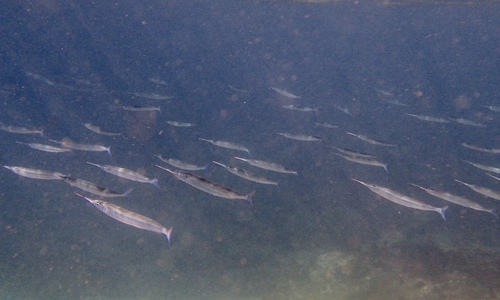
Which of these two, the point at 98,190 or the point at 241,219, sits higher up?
the point at 98,190

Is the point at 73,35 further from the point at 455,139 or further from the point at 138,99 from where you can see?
the point at 455,139

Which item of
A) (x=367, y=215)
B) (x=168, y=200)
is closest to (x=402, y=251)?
(x=367, y=215)

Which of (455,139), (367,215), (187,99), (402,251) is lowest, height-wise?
(187,99)

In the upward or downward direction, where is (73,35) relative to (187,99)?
downward

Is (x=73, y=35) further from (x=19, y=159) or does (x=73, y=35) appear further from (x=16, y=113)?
(x=19, y=159)

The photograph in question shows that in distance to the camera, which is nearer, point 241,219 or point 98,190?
point 98,190

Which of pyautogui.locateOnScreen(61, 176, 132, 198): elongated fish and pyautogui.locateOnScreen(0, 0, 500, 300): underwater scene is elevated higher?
pyautogui.locateOnScreen(61, 176, 132, 198): elongated fish

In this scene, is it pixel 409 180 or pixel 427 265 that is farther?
pixel 409 180

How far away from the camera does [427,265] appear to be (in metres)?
5.73

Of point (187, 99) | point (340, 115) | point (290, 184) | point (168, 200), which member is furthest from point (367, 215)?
point (187, 99)

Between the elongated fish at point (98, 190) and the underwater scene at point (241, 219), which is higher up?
the elongated fish at point (98, 190)

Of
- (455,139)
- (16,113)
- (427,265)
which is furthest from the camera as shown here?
(16,113)

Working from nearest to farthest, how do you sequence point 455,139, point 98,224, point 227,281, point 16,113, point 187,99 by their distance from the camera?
1. point 227,281
2. point 98,224
3. point 455,139
4. point 16,113
5. point 187,99

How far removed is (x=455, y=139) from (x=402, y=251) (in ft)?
42.5
